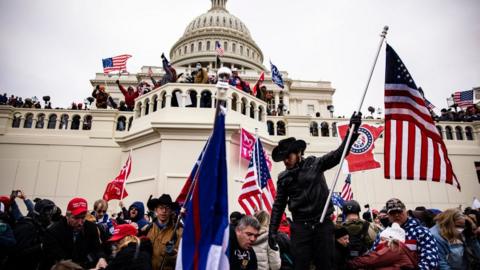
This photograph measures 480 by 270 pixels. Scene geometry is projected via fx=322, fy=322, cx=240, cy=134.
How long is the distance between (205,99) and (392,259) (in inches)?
466

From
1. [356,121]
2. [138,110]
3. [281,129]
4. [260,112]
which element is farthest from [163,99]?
[356,121]

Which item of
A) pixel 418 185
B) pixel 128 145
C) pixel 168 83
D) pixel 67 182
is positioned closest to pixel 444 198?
pixel 418 185

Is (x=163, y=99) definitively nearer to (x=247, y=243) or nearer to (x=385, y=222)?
(x=385, y=222)

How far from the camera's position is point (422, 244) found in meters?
3.43

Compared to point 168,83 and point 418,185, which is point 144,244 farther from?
point 418,185

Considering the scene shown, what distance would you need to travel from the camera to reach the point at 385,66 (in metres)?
4.65

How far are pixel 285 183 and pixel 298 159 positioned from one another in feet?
1.13

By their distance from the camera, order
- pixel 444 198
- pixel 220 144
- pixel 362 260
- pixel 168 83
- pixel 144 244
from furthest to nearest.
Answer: pixel 444 198 → pixel 168 83 → pixel 144 244 → pixel 362 260 → pixel 220 144

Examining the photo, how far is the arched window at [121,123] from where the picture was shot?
1664 cm

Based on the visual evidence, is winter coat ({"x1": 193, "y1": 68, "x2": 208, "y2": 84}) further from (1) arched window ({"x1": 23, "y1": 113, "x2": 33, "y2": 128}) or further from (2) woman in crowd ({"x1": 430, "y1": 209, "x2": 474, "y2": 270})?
(2) woman in crowd ({"x1": 430, "y1": 209, "x2": 474, "y2": 270})

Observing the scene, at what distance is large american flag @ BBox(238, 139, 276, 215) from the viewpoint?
842 cm

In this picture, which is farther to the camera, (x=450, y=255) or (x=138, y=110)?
(x=138, y=110)

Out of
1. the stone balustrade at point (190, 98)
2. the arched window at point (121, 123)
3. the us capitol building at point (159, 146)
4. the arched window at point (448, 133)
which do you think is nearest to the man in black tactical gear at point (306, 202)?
the us capitol building at point (159, 146)

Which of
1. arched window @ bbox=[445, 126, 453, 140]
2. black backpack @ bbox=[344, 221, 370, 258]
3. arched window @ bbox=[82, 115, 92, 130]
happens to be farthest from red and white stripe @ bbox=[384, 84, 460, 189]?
arched window @ bbox=[445, 126, 453, 140]
